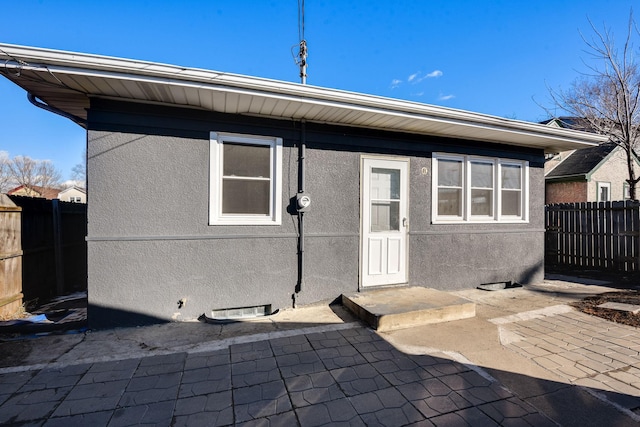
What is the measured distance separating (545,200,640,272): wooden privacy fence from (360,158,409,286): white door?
553cm

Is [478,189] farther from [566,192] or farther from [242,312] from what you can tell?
[566,192]

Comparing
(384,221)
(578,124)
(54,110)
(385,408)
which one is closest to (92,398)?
(385,408)

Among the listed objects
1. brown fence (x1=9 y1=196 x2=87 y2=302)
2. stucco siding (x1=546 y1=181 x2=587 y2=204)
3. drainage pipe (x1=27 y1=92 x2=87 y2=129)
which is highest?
drainage pipe (x1=27 y1=92 x2=87 y2=129)

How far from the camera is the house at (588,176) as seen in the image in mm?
12422

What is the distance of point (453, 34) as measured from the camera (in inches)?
286

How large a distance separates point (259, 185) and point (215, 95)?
1300 mm

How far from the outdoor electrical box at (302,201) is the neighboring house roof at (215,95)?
44.5 inches

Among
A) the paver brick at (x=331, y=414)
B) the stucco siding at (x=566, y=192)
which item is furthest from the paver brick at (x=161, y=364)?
the stucco siding at (x=566, y=192)

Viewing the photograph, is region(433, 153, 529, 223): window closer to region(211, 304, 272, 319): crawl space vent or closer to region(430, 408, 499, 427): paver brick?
region(211, 304, 272, 319): crawl space vent

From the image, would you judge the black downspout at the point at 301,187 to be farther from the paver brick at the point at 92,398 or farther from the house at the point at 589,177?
the house at the point at 589,177

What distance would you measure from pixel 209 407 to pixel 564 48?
1056cm

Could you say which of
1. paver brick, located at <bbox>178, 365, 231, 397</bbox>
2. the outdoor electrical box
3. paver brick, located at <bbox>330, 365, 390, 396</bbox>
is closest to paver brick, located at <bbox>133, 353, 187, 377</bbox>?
paver brick, located at <bbox>178, 365, 231, 397</bbox>

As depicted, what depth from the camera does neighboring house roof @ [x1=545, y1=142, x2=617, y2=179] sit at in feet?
41.0

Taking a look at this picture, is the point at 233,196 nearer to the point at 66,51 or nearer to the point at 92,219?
the point at 92,219
